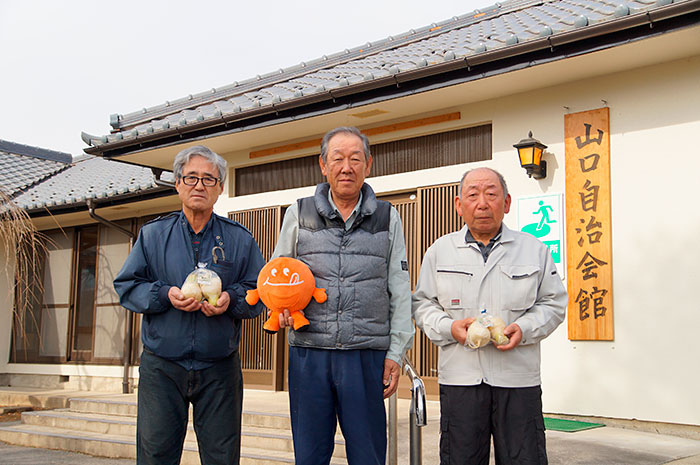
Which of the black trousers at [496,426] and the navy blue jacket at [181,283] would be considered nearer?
the black trousers at [496,426]

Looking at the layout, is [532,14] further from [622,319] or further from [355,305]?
[355,305]

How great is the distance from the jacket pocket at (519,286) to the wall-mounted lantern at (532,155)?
12.0 feet

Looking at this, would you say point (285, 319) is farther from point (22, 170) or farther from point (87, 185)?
point (22, 170)

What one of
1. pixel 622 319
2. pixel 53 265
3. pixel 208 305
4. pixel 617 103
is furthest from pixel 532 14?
pixel 53 265

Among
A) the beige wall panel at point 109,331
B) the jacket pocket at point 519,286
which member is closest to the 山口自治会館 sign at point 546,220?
the jacket pocket at point 519,286

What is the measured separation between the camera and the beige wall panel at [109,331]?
11930 mm

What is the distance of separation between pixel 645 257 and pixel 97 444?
18.5 ft

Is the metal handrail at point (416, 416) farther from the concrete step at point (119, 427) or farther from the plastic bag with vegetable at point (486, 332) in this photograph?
the concrete step at point (119, 427)

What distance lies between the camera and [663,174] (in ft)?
20.6

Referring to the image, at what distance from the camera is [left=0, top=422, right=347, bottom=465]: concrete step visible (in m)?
5.95

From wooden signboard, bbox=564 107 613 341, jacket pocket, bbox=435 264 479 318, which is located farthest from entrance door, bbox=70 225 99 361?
jacket pocket, bbox=435 264 479 318

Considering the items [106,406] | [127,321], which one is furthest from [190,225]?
[127,321]

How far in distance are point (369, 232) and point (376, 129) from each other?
5.21m

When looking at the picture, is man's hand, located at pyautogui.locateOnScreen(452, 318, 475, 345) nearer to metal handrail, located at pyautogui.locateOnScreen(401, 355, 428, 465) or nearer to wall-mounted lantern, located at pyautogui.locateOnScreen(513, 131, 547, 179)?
metal handrail, located at pyautogui.locateOnScreen(401, 355, 428, 465)
